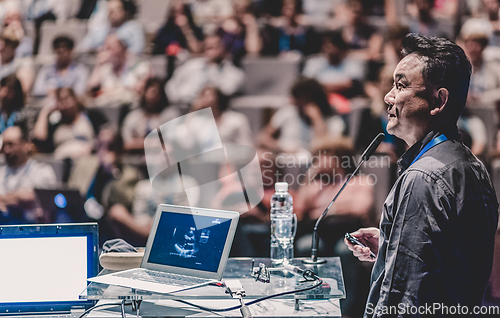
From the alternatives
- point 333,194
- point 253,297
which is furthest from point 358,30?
point 253,297

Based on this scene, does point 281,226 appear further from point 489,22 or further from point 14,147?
point 14,147

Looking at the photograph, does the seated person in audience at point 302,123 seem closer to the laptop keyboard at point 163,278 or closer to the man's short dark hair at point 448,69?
the laptop keyboard at point 163,278

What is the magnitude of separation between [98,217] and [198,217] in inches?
54.3

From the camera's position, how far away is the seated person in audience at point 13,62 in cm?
315

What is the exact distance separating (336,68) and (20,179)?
6.63 feet

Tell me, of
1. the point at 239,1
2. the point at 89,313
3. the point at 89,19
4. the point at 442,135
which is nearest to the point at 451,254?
the point at 442,135

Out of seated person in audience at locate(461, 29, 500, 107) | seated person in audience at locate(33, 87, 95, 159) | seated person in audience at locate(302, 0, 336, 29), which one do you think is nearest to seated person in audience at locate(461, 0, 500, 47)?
seated person in audience at locate(461, 29, 500, 107)

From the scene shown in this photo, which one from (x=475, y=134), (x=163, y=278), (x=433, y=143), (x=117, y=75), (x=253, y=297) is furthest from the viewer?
(x=117, y=75)

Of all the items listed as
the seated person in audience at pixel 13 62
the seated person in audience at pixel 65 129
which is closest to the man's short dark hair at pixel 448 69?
the seated person in audience at pixel 65 129

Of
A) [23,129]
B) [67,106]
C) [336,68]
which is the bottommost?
[23,129]

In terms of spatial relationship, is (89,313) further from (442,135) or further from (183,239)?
(442,135)

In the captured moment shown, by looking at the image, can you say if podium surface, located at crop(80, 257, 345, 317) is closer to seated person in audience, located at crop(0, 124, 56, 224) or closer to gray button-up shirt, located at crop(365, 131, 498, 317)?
gray button-up shirt, located at crop(365, 131, 498, 317)

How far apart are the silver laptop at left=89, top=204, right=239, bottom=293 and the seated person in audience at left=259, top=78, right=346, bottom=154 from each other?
3.97ft

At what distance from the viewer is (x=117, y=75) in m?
3.08
